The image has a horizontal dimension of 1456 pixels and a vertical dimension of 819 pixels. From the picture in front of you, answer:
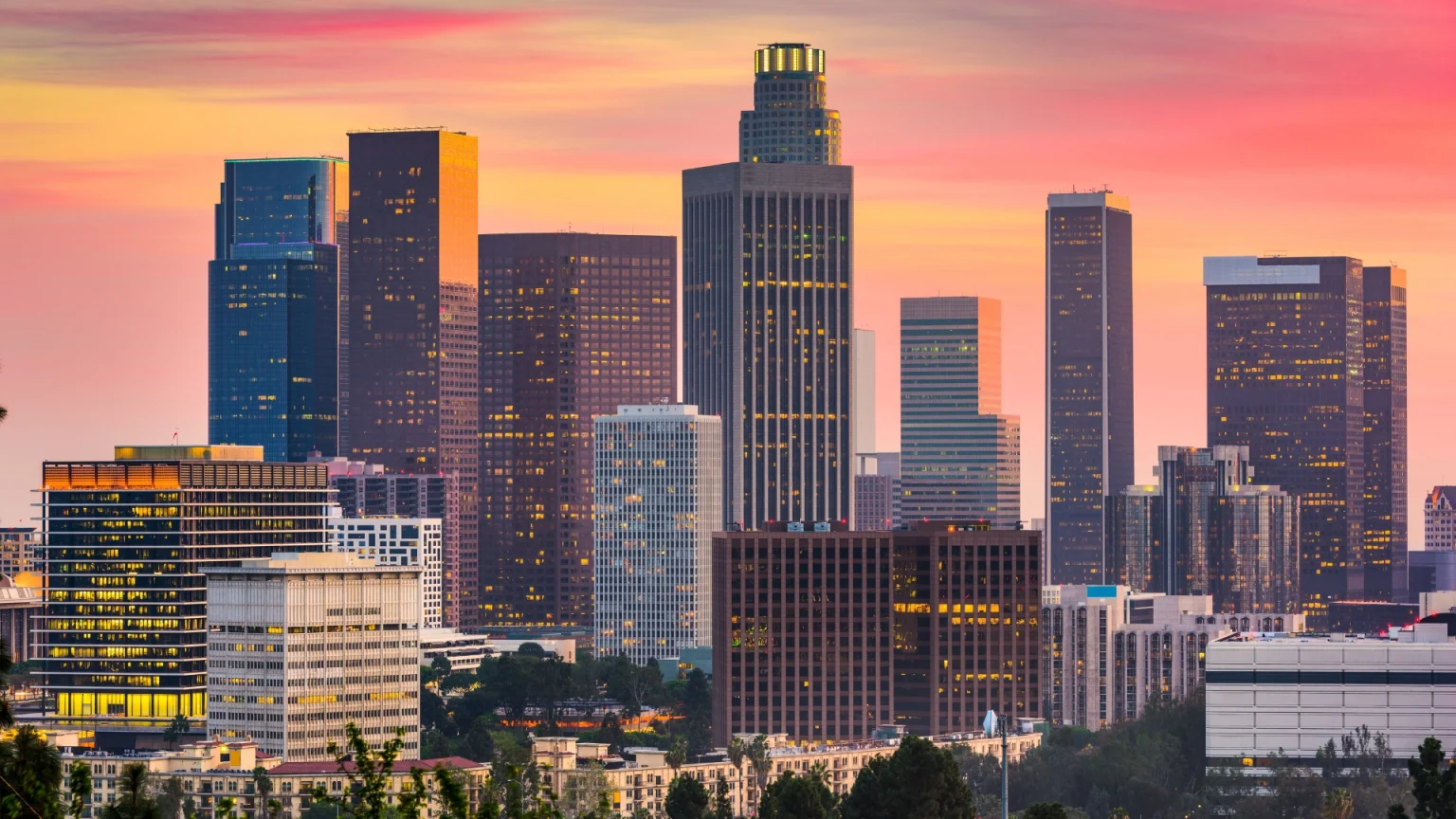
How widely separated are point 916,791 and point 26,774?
130093mm

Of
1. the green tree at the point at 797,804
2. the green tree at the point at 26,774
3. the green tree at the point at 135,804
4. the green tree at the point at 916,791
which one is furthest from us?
the green tree at the point at 797,804

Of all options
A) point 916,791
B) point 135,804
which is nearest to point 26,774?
point 135,804

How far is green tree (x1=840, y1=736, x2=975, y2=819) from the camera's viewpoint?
18550cm

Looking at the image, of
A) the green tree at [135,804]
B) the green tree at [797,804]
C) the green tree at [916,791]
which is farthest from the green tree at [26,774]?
the green tree at [797,804]

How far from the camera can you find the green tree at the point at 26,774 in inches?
2365

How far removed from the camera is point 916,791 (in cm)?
18675

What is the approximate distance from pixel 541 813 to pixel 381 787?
5.62 m

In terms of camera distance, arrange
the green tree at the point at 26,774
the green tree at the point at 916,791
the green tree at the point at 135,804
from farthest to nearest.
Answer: the green tree at the point at 916,791, the green tree at the point at 135,804, the green tree at the point at 26,774

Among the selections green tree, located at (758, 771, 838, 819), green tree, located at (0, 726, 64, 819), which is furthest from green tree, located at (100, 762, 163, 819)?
green tree, located at (758, 771, 838, 819)

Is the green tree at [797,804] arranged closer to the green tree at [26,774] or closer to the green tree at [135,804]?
the green tree at [135,804]

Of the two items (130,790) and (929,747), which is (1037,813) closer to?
(929,747)

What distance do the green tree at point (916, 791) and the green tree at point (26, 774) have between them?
415 feet

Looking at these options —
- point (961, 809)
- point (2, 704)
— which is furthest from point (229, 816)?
point (961, 809)

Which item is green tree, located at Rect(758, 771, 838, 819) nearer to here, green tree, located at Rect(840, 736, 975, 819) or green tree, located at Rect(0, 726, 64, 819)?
green tree, located at Rect(840, 736, 975, 819)
